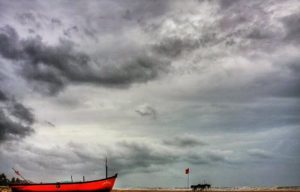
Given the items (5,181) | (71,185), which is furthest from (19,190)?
(5,181)

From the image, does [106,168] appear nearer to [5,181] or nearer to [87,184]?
[87,184]

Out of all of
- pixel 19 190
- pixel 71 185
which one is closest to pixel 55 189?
pixel 71 185

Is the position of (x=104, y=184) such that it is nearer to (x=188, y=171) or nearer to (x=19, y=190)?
(x=19, y=190)

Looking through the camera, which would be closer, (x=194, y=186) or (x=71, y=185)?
(x=71, y=185)

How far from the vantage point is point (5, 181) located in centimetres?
12000

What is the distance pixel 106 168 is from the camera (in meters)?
75.9

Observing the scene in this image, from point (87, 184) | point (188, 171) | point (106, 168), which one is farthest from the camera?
point (188, 171)

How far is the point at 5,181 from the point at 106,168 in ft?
189

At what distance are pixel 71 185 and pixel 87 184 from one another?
293 centimetres

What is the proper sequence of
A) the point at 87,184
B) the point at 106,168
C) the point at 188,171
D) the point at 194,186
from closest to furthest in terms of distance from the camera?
the point at 87,184 < the point at 106,168 < the point at 188,171 < the point at 194,186

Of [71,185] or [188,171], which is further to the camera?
[188,171]

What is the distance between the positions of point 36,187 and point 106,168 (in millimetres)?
13148

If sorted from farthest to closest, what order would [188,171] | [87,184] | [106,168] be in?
[188,171] < [106,168] < [87,184]

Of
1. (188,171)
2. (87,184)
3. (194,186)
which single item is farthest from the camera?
(194,186)
